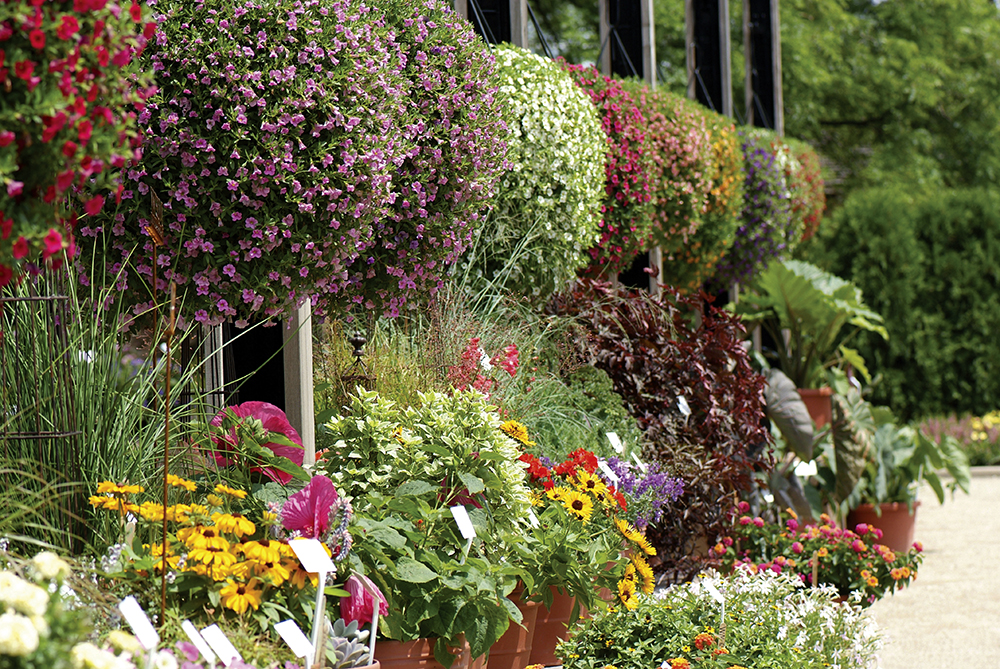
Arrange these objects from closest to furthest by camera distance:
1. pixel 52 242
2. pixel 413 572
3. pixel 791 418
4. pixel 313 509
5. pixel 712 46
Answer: pixel 52 242, pixel 313 509, pixel 413 572, pixel 791 418, pixel 712 46

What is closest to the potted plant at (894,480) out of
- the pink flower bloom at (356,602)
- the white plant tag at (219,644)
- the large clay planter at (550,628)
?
the large clay planter at (550,628)

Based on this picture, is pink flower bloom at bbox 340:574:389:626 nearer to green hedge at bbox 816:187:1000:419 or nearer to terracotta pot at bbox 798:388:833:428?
terracotta pot at bbox 798:388:833:428

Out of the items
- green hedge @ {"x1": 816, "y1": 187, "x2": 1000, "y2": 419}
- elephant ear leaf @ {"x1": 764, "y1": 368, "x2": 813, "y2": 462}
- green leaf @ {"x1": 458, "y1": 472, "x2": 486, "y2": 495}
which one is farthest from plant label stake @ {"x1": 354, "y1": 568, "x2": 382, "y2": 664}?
green hedge @ {"x1": 816, "y1": 187, "x2": 1000, "y2": 419}

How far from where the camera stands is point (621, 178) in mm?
5082

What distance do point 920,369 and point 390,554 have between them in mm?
10180

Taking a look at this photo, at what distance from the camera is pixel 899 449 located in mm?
6465

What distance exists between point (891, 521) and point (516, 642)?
169 inches

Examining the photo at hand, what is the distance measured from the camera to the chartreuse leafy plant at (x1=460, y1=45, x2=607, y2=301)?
167 inches

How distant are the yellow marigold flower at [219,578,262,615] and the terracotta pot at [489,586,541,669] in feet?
3.06

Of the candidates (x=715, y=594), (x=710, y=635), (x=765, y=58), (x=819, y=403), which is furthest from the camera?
(x=765, y=58)

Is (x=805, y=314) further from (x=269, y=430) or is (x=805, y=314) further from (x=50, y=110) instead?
(x=50, y=110)

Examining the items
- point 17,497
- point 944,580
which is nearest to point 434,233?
point 17,497

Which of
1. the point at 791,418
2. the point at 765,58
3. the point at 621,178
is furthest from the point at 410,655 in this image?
the point at 765,58

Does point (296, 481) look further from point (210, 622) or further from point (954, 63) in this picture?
point (954, 63)
